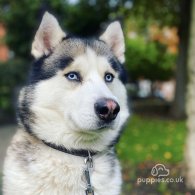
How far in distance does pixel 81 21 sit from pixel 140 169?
50.9 feet

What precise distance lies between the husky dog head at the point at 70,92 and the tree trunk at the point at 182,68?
1350cm

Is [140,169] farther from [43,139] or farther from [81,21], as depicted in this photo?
[81,21]

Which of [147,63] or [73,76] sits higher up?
[147,63]

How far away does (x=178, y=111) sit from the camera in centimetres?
1766

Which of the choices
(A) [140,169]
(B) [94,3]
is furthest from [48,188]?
(B) [94,3]

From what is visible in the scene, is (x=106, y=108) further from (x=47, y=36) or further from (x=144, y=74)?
(x=144, y=74)

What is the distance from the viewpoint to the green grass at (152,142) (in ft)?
30.8

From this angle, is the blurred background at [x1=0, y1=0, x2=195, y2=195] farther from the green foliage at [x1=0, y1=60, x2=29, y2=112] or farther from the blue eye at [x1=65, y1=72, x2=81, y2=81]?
the blue eye at [x1=65, y1=72, x2=81, y2=81]

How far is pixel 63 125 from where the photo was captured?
4082mm

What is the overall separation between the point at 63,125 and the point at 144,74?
2238 cm

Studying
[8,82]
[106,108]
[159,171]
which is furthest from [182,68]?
[106,108]

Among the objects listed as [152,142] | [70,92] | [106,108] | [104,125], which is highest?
[70,92]

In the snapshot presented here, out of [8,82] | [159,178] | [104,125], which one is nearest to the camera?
[104,125]

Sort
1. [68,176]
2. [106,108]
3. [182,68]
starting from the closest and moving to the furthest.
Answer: [106,108], [68,176], [182,68]
